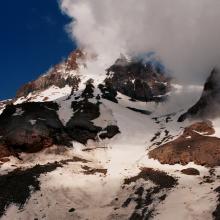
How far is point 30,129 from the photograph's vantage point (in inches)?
3984

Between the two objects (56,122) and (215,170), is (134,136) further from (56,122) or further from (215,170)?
(215,170)

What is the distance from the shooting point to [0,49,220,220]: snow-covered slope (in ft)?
216

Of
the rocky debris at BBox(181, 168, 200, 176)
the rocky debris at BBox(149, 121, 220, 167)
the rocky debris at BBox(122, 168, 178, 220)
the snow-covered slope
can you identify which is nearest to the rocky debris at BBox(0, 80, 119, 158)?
the snow-covered slope

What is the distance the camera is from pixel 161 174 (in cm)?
8031

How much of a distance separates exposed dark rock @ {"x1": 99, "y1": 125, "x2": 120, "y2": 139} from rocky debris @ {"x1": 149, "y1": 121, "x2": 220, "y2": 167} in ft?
56.3

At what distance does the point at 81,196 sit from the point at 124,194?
644cm

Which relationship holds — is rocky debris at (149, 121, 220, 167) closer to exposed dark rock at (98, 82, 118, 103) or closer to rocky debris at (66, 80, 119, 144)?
rocky debris at (66, 80, 119, 144)

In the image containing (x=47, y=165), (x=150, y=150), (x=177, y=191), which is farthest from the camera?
(x=150, y=150)

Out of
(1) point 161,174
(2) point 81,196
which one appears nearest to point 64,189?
(2) point 81,196

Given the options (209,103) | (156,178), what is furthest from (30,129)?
(209,103)

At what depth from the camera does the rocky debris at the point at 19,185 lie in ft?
233

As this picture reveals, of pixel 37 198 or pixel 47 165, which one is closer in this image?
pixel 37 198

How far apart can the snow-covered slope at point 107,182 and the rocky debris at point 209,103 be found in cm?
640

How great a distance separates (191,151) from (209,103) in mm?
33604
